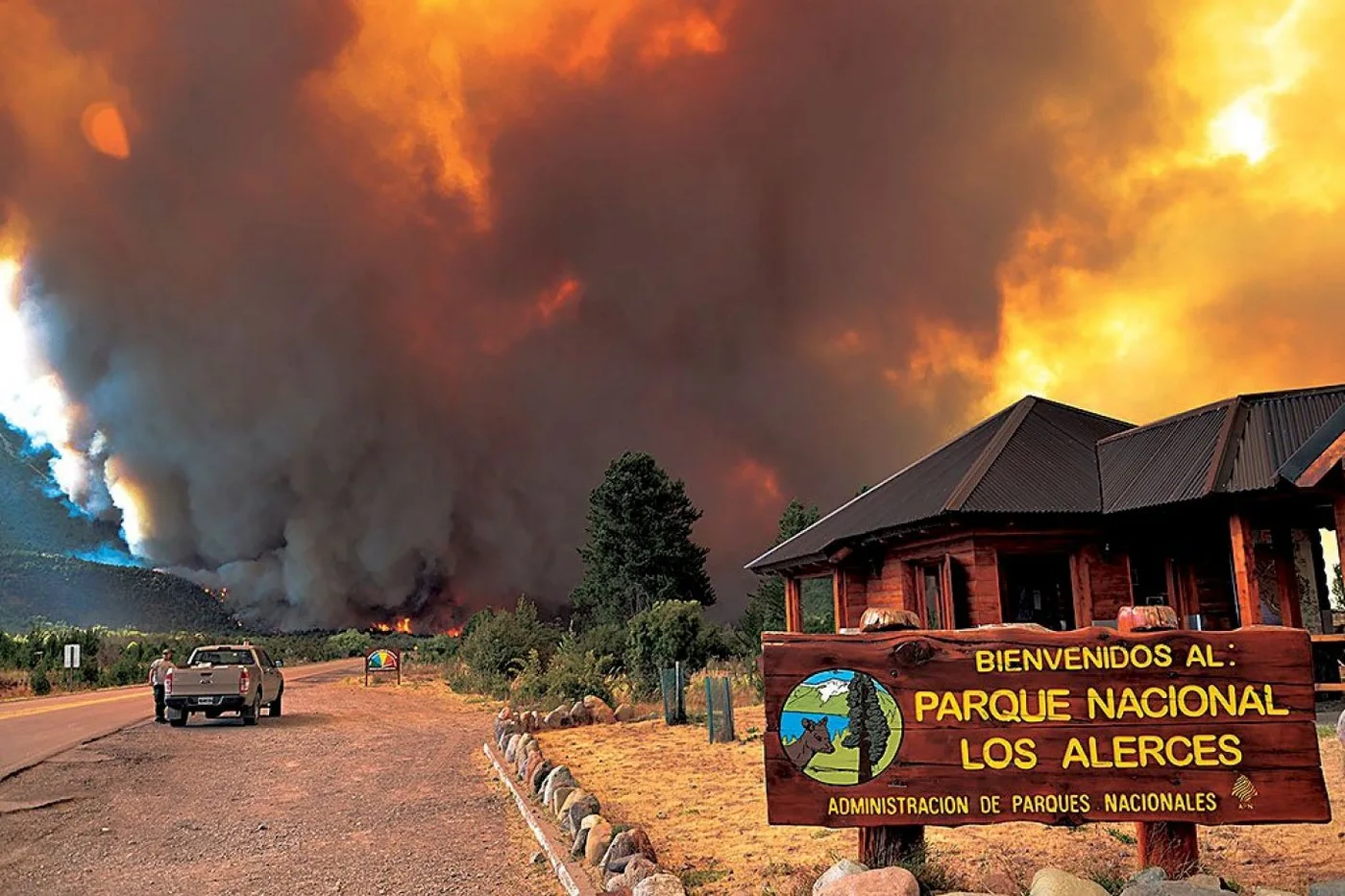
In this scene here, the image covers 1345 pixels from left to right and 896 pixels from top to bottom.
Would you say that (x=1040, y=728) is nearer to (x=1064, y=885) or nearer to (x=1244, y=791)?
(x=1064, y=885)

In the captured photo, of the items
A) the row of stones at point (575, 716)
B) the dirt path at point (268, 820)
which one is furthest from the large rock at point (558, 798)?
the row of stones at point (575, 716)

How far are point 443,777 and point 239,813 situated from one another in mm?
3095

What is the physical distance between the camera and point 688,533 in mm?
56969

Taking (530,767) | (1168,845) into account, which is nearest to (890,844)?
(1168,845)

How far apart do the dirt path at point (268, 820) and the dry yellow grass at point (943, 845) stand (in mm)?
1402

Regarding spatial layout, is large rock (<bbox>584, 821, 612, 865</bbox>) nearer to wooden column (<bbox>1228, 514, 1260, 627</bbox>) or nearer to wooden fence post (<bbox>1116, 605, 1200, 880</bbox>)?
wooden fence post (<bbox>1116, 605, 1200, 880</bbox>)

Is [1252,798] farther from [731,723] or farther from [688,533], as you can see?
[688,533]

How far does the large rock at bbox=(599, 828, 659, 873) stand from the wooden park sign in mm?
1752

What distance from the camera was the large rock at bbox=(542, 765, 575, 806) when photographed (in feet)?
34.3

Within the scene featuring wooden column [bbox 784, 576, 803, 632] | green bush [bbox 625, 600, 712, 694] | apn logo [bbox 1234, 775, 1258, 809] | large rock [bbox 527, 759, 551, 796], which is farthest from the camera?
green bush [bbox 625, 600, 712, 694]

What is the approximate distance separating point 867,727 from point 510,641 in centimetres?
2645

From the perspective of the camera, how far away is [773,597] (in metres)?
51.2

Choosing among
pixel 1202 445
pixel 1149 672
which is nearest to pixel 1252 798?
pixel 1149 672

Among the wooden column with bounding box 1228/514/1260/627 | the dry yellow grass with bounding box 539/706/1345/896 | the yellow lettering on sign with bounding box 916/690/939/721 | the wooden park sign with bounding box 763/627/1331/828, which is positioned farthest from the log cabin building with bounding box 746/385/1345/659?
the yellow lettering on sign with bounding box 916/690/939/721
